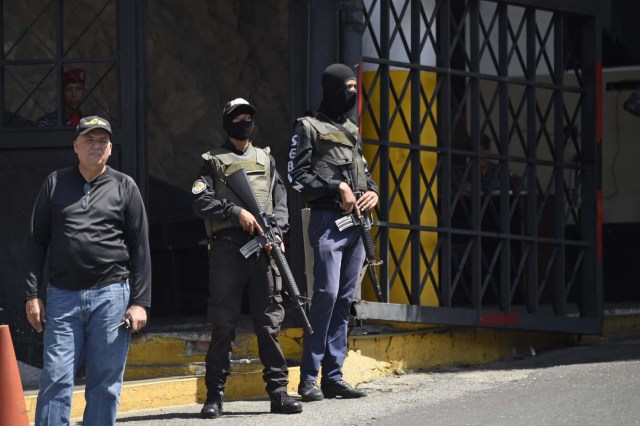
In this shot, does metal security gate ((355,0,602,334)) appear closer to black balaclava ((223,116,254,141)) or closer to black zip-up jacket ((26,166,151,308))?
black balaclava ((223,116,254,141))

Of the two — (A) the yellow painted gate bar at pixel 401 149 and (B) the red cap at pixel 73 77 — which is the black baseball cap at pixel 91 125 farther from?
(A) the yellow painted gate bar at pixel 401 149

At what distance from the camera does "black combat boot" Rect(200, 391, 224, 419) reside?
29.4 ft

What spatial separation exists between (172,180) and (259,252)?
5.72 meters

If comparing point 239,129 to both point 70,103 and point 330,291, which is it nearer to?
point 330,291

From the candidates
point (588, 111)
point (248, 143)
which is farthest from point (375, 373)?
point (588, 111)

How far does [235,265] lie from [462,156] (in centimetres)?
311

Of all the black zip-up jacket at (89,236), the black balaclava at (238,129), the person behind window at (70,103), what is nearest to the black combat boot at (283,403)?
the black balaclava at (238,129)

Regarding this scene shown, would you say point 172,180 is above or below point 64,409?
above

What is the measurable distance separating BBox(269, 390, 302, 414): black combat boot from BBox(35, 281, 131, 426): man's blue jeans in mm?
1794

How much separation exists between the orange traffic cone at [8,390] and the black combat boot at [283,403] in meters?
1.96

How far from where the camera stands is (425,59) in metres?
11.3

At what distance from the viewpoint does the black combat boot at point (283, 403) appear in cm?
902

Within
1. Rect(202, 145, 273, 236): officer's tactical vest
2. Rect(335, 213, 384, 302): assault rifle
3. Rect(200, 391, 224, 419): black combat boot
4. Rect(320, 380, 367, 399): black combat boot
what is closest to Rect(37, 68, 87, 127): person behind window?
Rect(202, 145, 273, 236): officer's tactical vest

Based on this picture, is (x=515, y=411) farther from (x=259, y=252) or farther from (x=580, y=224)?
(x=580, y=224)
